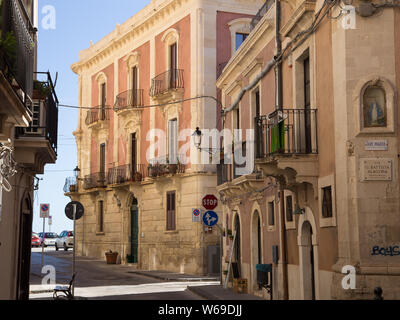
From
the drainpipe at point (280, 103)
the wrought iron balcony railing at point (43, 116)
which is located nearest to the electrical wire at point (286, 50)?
the drainpipe at point (280, 103)

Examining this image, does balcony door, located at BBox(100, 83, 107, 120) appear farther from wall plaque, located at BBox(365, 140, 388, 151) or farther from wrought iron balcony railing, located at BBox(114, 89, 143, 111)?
wall plaque, located at BBox(365, 140, 388, 151)

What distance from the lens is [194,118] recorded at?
A: 96.0 ft

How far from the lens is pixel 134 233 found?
34969 mm

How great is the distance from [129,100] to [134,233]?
733 centimetres

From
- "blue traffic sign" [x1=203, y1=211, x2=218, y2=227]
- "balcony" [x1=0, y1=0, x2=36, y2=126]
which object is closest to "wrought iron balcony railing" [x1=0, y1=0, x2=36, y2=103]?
"balcony" [x1=0, y1=0, x2=36, y2=126]

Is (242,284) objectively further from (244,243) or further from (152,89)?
(152,89)

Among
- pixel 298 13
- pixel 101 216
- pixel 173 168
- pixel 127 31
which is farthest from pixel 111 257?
pixel 298 13

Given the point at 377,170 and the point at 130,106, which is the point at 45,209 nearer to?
the point at 130,106

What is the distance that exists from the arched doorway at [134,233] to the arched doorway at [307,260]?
2077cm

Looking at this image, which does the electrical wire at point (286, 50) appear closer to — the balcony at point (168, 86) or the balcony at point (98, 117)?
the balcony at point (168, 86)

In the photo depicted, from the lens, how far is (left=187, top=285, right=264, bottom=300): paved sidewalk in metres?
17.8

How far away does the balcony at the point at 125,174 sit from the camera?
3328cm
